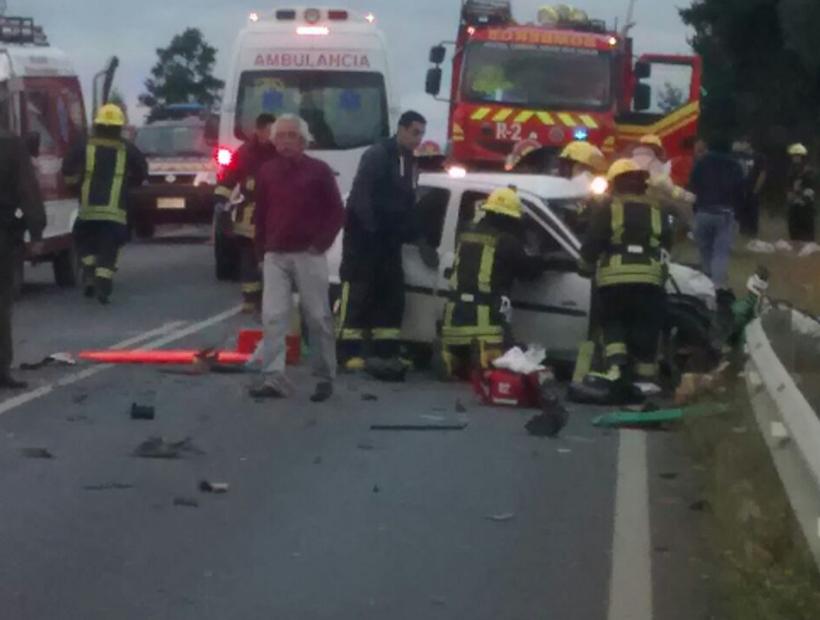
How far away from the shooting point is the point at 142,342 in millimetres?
18516

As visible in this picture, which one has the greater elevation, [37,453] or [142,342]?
[37,453]

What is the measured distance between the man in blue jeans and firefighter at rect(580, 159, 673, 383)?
267 inches

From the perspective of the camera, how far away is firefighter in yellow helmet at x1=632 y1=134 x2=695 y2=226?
17031 millimetres

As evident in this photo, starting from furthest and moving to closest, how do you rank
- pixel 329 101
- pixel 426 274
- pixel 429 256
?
pixel 329 101
pixel 426 274
pixel 429 256

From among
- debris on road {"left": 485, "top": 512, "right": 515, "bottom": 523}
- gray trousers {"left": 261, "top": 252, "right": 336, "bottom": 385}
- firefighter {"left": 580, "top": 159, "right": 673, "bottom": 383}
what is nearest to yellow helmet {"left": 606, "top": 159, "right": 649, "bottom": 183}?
firefighter {"left": 580, "top": 159, "right": 673, "bottom": 383}

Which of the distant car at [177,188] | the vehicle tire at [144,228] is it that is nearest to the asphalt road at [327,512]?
the distant car at [177,188]

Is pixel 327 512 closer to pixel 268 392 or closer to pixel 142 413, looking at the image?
pixel 142 413

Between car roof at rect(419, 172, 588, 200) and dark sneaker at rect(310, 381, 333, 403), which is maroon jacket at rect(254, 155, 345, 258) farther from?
car roof at rect(419, 172, 588, 200)

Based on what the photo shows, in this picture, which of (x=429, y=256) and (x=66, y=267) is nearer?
(x=429, y=256)

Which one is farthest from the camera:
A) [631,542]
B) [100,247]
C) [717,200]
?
[100,247]

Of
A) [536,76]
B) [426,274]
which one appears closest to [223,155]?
[536,76]

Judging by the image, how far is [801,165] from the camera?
34.0 m

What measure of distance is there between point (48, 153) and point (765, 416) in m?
14.0

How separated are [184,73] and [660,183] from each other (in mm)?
94661
